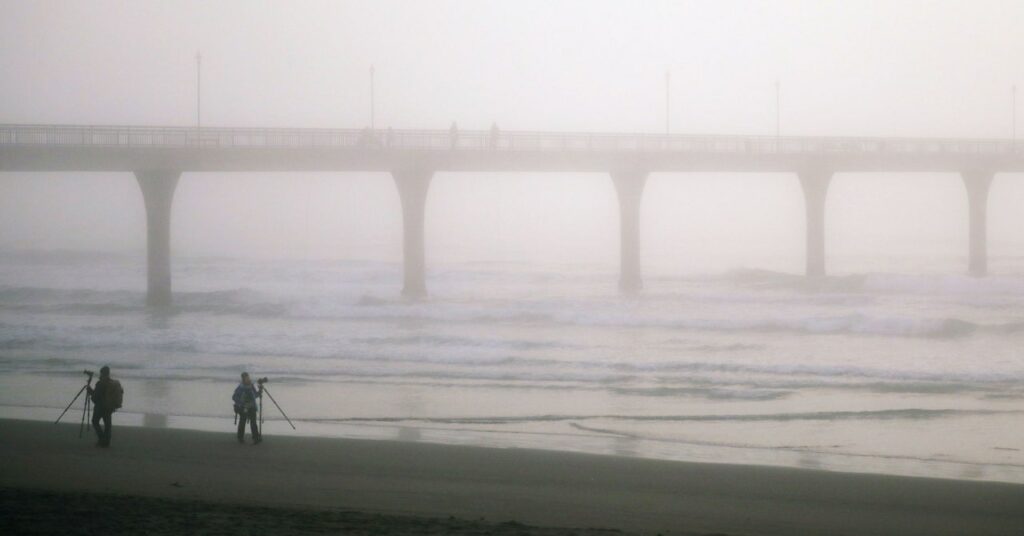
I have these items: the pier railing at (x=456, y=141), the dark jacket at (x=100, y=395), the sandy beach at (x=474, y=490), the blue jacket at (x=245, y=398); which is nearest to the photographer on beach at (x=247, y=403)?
the blue jacket at (x=245, y=398)

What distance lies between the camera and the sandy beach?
1095 centimetres

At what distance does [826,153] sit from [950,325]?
1499 cm

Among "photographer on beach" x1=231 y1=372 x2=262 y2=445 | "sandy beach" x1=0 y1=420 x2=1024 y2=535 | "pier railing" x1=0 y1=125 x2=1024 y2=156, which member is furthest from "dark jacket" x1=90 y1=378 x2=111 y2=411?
"pier railing" x1=0 y1=125 x2=1024 y2=156

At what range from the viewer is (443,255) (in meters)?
106

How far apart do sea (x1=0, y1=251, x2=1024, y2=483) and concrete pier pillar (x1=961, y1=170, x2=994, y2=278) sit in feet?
4.46

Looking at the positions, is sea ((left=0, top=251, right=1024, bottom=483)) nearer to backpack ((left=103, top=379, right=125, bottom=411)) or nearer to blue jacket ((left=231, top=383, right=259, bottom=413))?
blue jacket ((left=231, top=383, right=259, bottom=413))

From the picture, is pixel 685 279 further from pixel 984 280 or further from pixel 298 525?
pixel 298 525

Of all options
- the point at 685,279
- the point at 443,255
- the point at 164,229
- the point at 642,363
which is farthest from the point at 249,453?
the point at 443,255

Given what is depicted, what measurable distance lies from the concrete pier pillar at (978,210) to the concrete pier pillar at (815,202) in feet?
28.2

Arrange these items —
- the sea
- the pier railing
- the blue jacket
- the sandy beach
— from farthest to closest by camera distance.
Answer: the pier railing → the sea → the blue jacket → the sandy beach

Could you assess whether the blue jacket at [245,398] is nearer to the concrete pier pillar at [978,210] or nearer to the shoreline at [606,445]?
the shoreline at [606,445]

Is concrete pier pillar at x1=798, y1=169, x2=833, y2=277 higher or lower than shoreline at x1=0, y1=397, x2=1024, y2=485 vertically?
higher

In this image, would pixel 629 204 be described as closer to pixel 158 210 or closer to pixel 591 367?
pixel 158 210

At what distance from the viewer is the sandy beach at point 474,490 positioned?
10945mm
